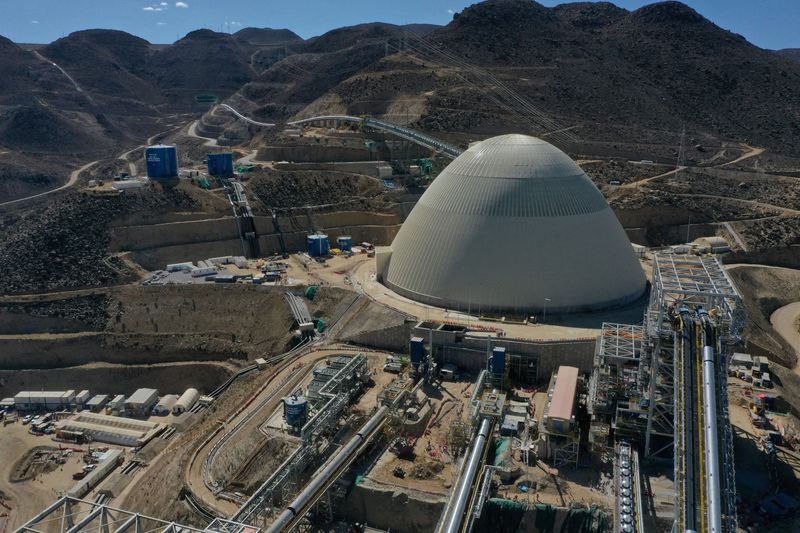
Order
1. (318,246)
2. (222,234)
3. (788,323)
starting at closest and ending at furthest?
(788,323)
(318,246)
(222,234)

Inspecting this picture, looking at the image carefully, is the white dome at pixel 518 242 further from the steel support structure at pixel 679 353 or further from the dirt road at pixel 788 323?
the dirt road at pixel 788 323

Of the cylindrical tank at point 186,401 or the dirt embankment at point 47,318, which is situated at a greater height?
the dirt embankment at point 47,318

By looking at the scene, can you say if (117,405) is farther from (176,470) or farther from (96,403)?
(176,470)

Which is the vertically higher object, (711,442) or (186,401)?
(711,442)

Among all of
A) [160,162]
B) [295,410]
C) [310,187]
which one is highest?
[160,162]

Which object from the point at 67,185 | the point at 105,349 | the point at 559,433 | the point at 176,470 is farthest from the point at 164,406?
the point at 67,185

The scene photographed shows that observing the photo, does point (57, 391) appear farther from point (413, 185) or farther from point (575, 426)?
point (413, 185)

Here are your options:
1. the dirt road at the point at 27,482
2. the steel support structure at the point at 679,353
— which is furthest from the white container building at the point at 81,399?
the steel support structure at the point at 679,353
